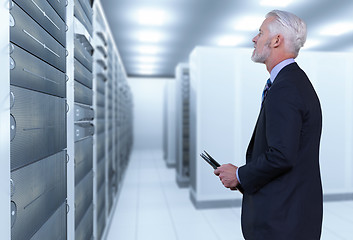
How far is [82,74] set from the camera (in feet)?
6.42

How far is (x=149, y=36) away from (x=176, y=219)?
484 centimetres

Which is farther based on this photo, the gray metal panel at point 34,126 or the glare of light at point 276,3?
the glare of light at point 276,3

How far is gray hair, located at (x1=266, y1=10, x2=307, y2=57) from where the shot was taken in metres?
1.32

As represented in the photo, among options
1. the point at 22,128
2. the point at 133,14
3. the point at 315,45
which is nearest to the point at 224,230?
the point at 22,128

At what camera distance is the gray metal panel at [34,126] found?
965 mm

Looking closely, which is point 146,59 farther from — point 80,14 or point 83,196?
point 83,196

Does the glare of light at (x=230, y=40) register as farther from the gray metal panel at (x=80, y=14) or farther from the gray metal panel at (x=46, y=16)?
the gray metal panel at (x=46, y=16)

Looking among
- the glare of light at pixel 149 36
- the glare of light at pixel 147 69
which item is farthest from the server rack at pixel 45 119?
the glare of light at pixel 147 69

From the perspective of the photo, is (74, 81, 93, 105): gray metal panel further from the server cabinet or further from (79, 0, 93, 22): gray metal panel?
(79, 0, 93, 22): gray metal panel

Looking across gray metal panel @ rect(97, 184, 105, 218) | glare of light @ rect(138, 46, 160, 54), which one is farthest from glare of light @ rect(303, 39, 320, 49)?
gray metal panel @ rect(97, 184, 105, 218)

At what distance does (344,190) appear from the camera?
14.7 feet

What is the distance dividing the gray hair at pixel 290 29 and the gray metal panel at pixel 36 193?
3.91 ft

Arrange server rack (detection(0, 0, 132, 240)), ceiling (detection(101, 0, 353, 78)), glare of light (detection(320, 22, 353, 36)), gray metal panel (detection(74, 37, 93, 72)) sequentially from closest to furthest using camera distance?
server rack (detection(0, 0, 132, 240))
gray metal panel (detection(74, 37, 93, 72))
ceiling (detection(101, 0, 353, 78))
glare of light (detection(320, 22, 353, 36))

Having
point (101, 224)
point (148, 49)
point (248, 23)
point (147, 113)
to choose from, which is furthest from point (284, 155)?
point (147, 113)
